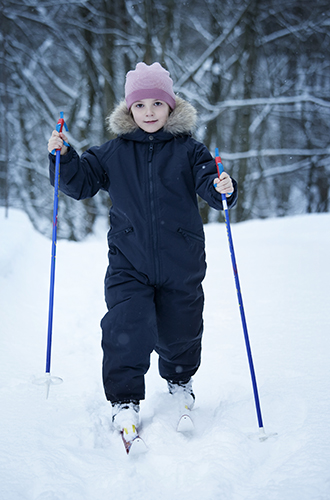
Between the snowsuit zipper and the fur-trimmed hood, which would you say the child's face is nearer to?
the fur-trimmed hood

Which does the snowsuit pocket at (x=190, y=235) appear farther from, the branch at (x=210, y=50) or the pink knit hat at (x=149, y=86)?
the branch at (x=210, y=50)

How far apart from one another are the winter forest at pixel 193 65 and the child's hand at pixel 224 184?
8743 millimetres

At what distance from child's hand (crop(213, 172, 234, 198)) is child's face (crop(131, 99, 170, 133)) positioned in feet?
1.70

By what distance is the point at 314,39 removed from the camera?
37.3 feet

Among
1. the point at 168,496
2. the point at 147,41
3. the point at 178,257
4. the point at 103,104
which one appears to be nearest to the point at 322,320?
the point at 178,257

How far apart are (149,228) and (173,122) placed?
0.61 meters

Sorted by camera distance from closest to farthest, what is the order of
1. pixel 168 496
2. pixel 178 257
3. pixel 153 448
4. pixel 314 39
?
pixel 168 496 → pixel 153 448 → pixel 178 257 → pixel 314 39

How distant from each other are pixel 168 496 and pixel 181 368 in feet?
2.68

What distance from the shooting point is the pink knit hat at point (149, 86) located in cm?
228

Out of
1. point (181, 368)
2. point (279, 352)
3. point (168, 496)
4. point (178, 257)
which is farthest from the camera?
point (279, 352)

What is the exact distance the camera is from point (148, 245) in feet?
6.86

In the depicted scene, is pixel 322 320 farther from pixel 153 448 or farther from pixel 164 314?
pixel 153 448

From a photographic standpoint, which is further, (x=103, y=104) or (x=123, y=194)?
(x=103, y=104)

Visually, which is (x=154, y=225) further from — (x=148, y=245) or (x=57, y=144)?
(x=57, y=144)
